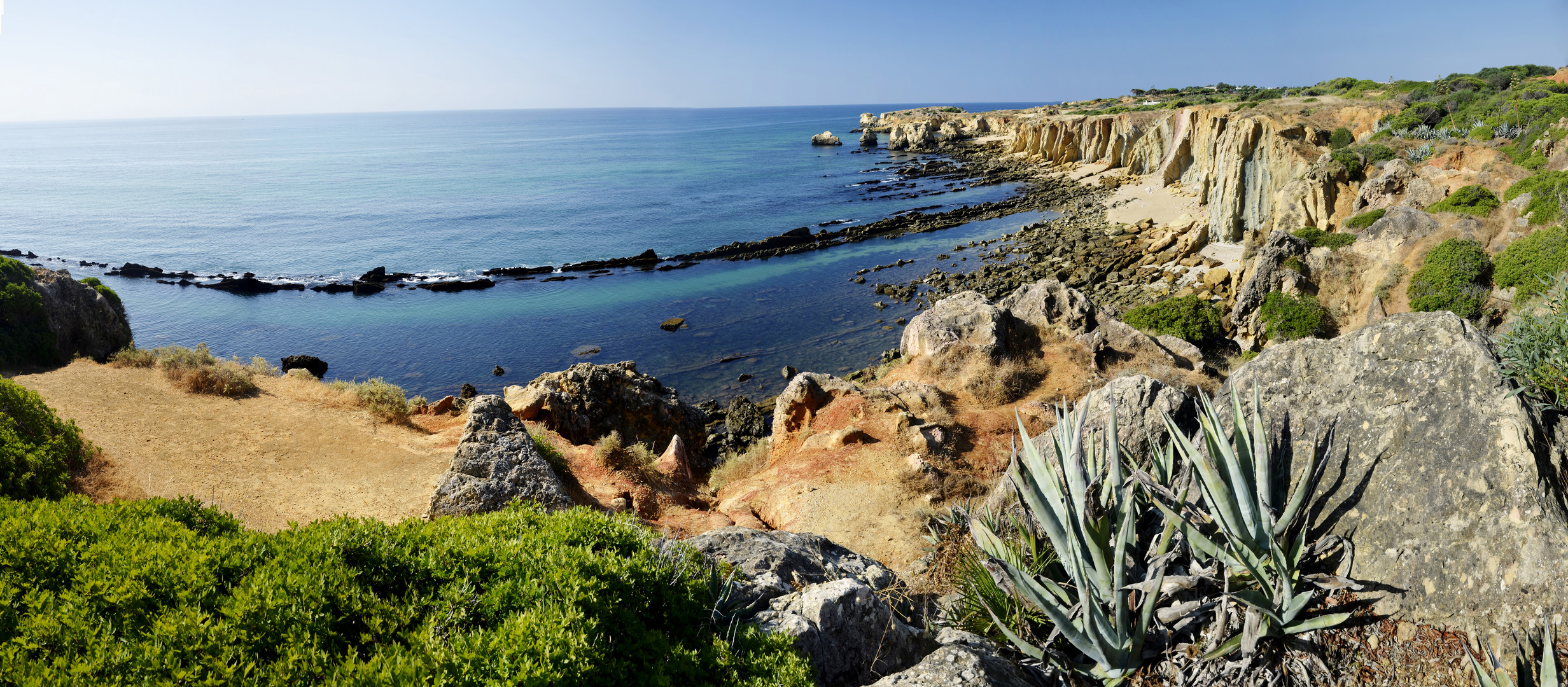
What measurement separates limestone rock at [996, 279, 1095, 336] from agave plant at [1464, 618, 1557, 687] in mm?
16278

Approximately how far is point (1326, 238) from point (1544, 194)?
500cm

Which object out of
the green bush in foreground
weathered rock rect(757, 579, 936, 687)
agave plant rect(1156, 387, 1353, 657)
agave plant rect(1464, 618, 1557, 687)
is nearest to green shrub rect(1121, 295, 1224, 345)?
agave plant rect(1156, 387, 1353, 657)

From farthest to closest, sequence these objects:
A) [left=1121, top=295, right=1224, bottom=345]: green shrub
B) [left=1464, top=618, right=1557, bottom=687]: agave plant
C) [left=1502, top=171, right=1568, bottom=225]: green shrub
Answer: [left=1121, top=295, right=1224, bottom=345]: green shrub
[left=1502, top=171, right=1568, bottom=225]: green shrub
[left=1464, top=618, right=1557, bottom=687]: agave plant

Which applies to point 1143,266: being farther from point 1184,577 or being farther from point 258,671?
point 258,671

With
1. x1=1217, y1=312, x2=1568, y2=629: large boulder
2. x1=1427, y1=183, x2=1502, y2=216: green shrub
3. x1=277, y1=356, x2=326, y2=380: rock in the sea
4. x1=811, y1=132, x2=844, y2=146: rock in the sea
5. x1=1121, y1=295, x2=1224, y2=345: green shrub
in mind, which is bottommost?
x1=277, y1=356, x2=326, y2=380: rock in the sea

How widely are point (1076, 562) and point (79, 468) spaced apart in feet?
53.7

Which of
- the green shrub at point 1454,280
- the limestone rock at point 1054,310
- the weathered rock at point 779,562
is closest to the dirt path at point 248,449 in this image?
the weathered rock at point 779,562

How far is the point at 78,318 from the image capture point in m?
21.1

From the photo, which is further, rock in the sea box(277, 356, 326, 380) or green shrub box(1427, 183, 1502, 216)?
Result: rock in the sea box(277, 356, 326, 380)

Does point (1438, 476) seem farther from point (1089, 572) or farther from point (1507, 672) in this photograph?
point (1089, 572)

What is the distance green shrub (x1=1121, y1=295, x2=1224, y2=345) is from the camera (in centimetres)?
2155

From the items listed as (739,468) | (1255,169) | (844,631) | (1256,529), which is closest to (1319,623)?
(1256,529)

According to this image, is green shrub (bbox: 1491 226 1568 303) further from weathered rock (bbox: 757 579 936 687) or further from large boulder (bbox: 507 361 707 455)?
large boulder (bbox: 507 361 707 455)

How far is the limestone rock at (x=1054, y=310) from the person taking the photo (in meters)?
20.1
